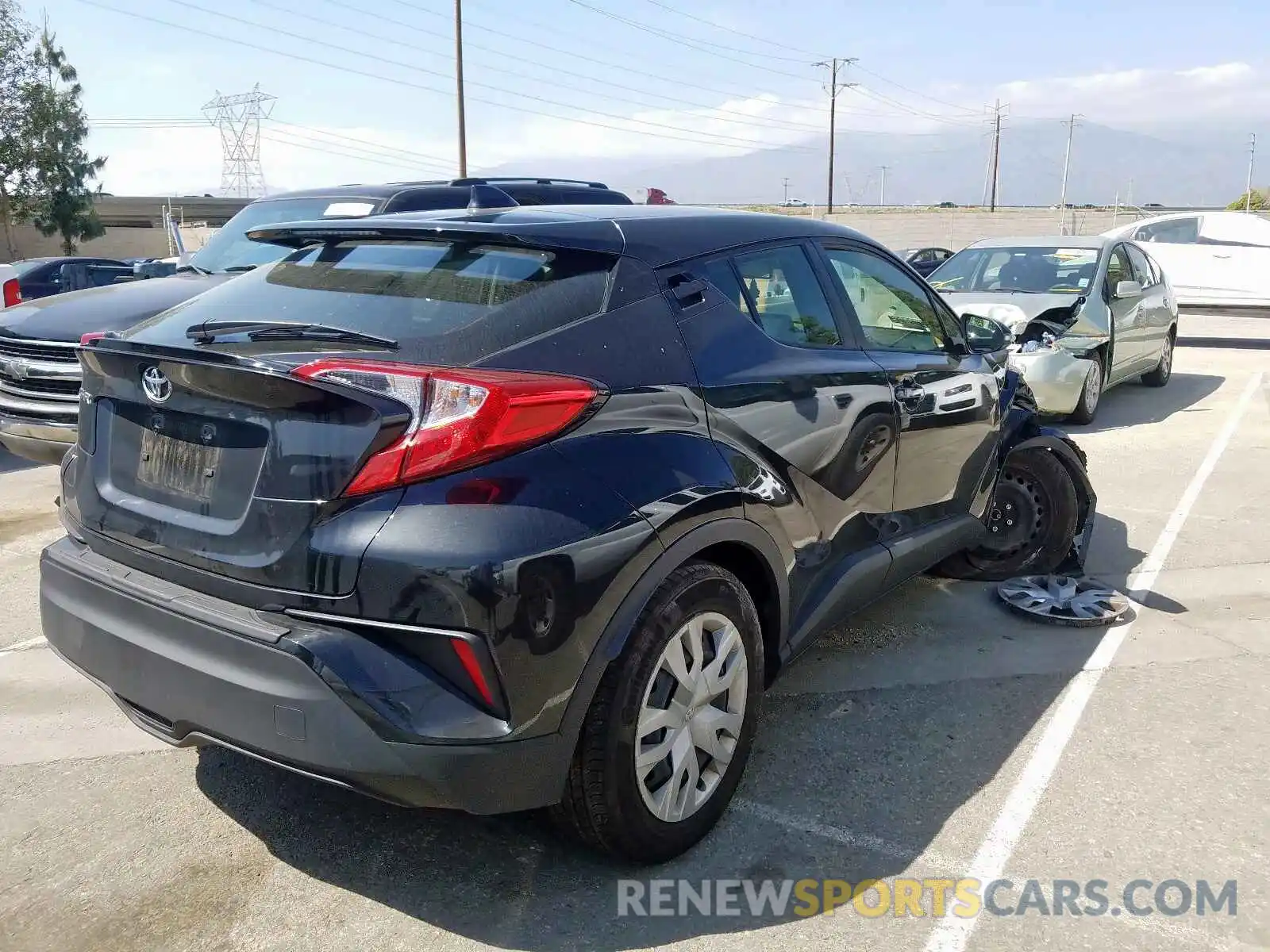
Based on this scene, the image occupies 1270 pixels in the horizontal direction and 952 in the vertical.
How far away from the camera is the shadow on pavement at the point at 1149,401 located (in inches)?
396

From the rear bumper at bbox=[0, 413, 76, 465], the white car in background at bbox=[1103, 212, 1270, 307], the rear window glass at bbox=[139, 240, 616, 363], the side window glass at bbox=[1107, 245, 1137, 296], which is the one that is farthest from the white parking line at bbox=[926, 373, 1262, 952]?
the white car in background at bbox=[1103, 212, 1270, 307]

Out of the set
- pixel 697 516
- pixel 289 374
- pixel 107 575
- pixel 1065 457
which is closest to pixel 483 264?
pixel 289 374

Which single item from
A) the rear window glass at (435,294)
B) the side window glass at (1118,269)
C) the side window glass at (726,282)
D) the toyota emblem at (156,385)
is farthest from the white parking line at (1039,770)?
the side window glass at (1118,269)

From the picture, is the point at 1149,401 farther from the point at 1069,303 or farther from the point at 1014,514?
the point at 1014,514

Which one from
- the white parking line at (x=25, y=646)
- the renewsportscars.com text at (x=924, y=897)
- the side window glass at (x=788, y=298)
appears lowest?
the renewsportscars.com text at (x=924, y=897)

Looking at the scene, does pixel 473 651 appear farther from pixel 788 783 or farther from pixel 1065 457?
pixel 1065 457

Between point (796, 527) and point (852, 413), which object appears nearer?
point (796, 527)

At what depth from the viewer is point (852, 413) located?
3.66 metres

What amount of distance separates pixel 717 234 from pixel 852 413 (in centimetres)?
78

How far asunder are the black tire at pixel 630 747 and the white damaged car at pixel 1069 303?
255 inches

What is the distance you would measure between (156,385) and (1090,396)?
8723 mm

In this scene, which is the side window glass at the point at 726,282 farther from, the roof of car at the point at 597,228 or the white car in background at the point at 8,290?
the white car in background at the point at 8,290

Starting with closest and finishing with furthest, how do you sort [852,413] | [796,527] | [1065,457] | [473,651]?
[473,651] < [796,527] < [852,413] < [1065,457]

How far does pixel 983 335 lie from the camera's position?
4.95 metres
